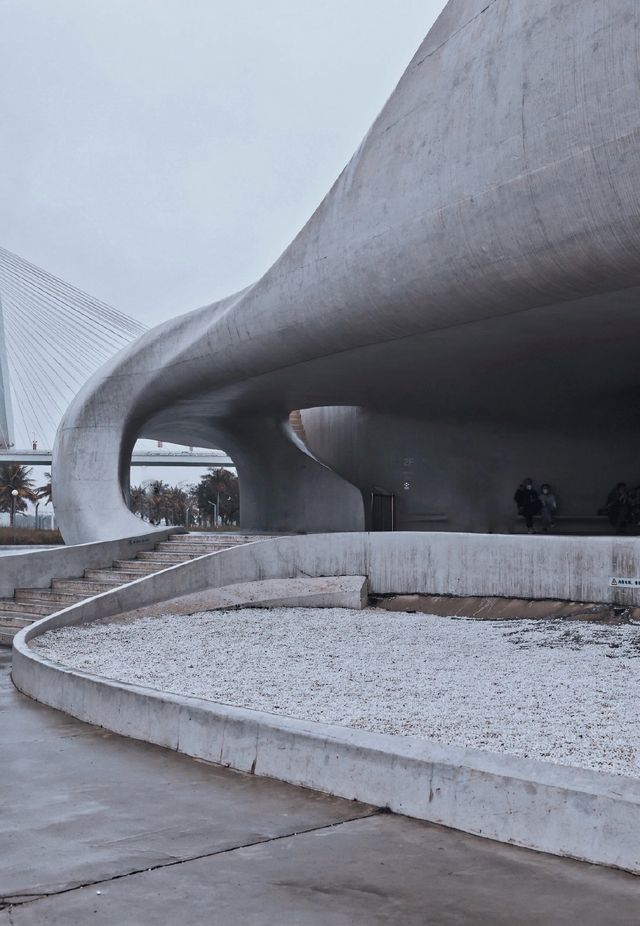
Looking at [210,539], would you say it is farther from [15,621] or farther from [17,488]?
[17,488]

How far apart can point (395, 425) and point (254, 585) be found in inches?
441

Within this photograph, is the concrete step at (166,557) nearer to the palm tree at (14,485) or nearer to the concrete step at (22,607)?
the concrete step at (22,607)

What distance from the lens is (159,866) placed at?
12.4ft

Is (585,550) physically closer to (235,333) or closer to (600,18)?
(600,18)

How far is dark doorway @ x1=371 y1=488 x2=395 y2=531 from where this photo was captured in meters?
23.9

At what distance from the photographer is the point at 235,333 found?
17000 millimetres

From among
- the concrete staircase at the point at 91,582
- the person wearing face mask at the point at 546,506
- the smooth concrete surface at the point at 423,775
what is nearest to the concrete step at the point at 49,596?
the concrete staircase at the point at 91,582

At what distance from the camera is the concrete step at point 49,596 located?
1466 centimetres

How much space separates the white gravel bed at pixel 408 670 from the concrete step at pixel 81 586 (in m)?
2.93

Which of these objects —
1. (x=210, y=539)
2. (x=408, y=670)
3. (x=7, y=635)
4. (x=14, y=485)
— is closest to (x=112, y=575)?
(x=7, y=635)

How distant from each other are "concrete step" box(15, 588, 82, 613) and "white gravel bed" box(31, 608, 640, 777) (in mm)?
2971

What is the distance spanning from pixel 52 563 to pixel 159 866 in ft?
41.0

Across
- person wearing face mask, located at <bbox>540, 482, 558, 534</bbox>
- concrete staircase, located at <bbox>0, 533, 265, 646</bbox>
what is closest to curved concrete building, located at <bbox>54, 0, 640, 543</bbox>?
person wearing face mask, located at <bbox>540, 482, 558, 534</bbox>

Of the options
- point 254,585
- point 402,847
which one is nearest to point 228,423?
point 254,585
